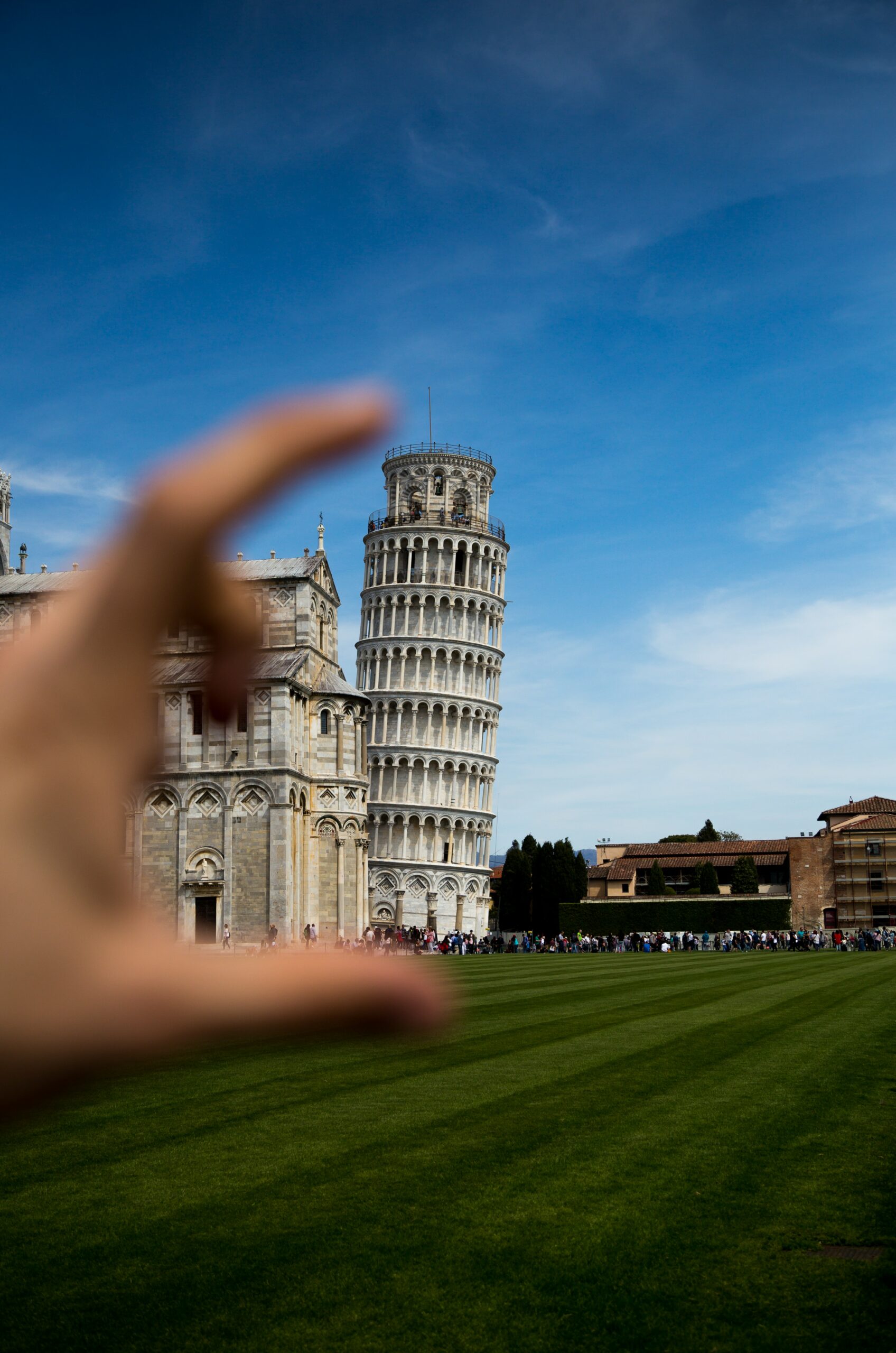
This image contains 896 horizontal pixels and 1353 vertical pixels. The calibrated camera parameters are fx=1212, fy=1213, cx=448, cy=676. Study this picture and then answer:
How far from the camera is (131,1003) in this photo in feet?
5.13

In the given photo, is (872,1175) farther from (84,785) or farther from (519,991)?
(519,991)

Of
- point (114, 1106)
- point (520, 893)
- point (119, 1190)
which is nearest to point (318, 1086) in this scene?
point (114, 1106)

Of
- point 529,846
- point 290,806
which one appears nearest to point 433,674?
point 529,846

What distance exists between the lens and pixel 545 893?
9888 cm

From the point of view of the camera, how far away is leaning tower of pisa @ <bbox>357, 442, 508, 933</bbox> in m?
99.1

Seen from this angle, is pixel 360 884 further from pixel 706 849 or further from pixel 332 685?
pixel 706 849

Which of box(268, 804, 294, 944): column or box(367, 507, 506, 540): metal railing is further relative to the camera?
box(367, 507, 506, 540): metal railing

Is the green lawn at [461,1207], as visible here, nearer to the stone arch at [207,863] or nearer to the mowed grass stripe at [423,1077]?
the mowed grass stripe at [423,1077]

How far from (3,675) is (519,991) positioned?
97.2ft

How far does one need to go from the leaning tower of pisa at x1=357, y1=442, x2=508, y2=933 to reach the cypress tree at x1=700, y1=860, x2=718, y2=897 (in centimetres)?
1780

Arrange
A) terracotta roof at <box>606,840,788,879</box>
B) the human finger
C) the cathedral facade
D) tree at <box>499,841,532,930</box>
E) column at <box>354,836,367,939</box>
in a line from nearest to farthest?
the human finger
the cathedral facade
column at <box>354,836,367,939</box>
tree at <box>499,841,532,930</box>
terracotta roof at <box>606,840,788,879</box>

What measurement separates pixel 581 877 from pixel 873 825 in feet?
86.4

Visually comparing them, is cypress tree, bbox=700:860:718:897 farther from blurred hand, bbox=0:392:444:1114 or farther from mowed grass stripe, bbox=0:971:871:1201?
blurred hand, bbox=0:392:444:1114

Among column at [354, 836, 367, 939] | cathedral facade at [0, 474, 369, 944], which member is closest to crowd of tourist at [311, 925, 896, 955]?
column at [354, 836, 367, 939]
